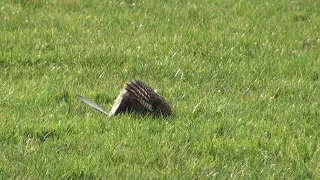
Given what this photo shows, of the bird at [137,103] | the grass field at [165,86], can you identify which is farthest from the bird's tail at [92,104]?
the grass field at [165,86]

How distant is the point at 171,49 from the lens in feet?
30.9

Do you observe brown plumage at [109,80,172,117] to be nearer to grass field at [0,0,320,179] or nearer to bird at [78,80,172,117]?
bird at [78,80,172,117]

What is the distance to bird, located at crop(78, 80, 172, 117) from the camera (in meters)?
6.92

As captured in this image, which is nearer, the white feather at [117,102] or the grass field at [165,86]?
the grass field at [165,86]

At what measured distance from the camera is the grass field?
19.0ft

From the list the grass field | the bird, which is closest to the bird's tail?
the bird

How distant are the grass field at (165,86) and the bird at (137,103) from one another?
11 centimetres

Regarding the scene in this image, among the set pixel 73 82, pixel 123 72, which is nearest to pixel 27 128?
pixel 73 82

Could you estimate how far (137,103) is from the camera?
701 centimetres

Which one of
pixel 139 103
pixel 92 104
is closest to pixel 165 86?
pixel 139 103

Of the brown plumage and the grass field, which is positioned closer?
the grass field

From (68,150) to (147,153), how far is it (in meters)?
0.66

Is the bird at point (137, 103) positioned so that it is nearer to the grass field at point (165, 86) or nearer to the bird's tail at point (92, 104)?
the bird's tail at point (92, 104)

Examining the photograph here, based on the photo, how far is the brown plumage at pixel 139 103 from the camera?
272 inches
